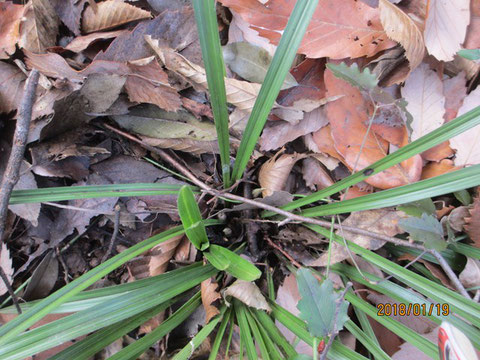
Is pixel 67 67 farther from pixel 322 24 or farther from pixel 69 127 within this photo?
pixel 322 24

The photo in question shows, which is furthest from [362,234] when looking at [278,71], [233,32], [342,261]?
[233,32]

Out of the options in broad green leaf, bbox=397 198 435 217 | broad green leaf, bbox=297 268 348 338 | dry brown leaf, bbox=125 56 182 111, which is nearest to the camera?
broad green leaf, bbox=297 268 348 338

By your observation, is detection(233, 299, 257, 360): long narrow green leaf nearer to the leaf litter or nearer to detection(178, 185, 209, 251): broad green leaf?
the leaf litter

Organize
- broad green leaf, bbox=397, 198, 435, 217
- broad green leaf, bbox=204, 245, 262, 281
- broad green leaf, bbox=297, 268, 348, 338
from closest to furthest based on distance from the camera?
1. broad green leaf, bbox=297, 268, 348, 338
2. broad green leaf, bbox=204, 245, 262, 281
3. broad green leaf, bbox=397, 198, 435, 217

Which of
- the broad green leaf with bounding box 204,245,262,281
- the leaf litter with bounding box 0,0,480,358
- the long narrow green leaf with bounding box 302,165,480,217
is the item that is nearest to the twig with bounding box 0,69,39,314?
the leaf litter with bounding box 0,0,480,358

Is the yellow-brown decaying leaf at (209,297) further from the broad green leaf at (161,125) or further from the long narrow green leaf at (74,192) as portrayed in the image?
the broad green leaf at (161,125)

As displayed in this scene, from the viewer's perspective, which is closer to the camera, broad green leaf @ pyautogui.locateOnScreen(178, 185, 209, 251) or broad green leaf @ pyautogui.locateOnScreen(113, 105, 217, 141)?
broad green leaf @ pyautogui.locateOnScreen(178, 185, 209, 251)

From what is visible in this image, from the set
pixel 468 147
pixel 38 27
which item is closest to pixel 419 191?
pixel 468 147
